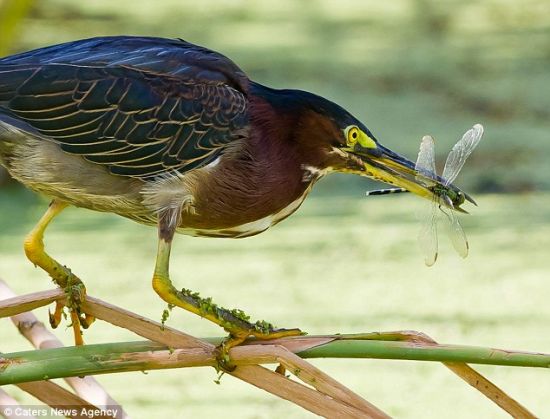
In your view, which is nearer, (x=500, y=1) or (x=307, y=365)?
(x=307, y=365)

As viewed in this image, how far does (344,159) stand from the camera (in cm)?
188

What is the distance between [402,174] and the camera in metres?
1.88

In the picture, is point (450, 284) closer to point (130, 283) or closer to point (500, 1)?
point (130, 283)

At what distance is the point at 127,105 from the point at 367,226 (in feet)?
4.46

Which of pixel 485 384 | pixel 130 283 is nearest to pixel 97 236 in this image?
pixel 130 283

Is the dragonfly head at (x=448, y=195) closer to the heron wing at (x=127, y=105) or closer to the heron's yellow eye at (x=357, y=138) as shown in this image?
the heron's yellow eye at (x=357, y=138)

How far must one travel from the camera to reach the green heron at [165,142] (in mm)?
1817

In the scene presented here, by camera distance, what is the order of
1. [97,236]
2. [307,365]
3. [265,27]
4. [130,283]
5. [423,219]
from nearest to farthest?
1. [307,365]
2. [423,219]
3. [130,283]
4. [97,236]
5. [265,27]

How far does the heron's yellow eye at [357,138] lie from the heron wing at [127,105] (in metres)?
0.15

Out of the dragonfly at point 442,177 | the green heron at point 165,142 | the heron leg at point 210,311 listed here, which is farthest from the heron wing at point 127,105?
the dragonfly at point 442,177

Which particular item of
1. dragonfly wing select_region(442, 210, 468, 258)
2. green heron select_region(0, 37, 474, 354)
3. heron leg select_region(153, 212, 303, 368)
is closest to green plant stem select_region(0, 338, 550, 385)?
heron leg select_region(153, 212, 303, 368)

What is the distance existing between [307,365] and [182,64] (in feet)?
1.94

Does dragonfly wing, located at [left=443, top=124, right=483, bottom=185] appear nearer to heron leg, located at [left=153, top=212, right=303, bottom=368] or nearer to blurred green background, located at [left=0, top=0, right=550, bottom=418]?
heron leg, located at [left=153, top=212, right=303, bottom=368]

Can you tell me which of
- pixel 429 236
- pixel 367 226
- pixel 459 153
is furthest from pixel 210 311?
pixel 367 226
